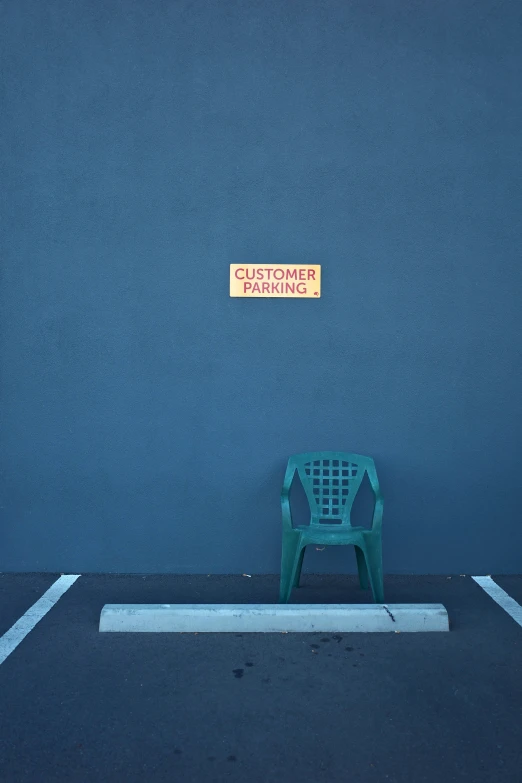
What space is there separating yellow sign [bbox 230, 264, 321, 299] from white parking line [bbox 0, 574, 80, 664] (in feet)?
6.98

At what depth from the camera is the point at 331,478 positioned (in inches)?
163

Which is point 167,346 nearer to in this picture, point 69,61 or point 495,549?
point 69,61

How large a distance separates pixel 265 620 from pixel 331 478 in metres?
1.04

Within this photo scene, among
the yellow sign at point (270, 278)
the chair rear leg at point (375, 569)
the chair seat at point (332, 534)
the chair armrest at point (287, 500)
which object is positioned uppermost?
the yellow sign at point (270, 278)

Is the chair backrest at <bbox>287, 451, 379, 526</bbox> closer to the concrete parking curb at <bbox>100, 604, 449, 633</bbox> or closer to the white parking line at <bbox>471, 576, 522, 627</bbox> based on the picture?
the concrete parking curb at <bbox>100, 604, 449, 633</bbox>

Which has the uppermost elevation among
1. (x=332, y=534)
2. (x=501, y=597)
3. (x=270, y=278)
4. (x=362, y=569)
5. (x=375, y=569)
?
(x=270, y=278)

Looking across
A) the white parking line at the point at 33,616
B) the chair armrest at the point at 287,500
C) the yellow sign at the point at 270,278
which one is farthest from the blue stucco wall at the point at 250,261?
the chair armrest at the point at 287,500

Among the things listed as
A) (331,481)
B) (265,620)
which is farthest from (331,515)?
Answer: (265,620)

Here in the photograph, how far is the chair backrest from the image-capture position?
407cm

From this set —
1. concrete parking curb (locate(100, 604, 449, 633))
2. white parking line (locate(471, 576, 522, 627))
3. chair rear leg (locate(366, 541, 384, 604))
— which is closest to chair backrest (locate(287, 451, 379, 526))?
chair rear leg (locate(366, 541, 384, 604))

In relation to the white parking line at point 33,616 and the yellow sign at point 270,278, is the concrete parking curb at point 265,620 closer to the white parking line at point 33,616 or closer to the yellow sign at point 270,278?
the white parking line at point 33,616

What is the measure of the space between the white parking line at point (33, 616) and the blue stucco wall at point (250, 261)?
208mm

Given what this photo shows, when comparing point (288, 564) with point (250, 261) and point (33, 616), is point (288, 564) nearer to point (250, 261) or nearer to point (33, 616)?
point (33, 616)

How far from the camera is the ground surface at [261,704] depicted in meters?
2.34
